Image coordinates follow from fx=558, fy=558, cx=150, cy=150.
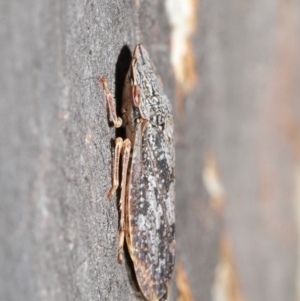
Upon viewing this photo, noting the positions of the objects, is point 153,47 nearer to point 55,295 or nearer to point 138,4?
point 138,4

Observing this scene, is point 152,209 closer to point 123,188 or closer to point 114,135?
point 123,188

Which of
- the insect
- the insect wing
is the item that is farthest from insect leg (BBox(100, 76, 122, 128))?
the insect wing

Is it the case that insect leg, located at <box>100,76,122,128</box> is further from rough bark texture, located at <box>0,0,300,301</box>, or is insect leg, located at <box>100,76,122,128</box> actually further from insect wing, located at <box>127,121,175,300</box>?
insect wing, located at <box>127,121,175,300</box>

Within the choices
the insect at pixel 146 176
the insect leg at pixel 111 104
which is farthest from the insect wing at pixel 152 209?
the insect leg at pixel 111 104

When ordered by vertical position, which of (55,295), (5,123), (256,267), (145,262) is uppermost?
(5,123)

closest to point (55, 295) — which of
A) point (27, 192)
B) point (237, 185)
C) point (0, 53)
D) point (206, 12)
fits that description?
point (27, 192)

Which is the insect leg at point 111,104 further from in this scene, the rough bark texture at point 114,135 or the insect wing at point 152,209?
the insect wing at point 152,209
